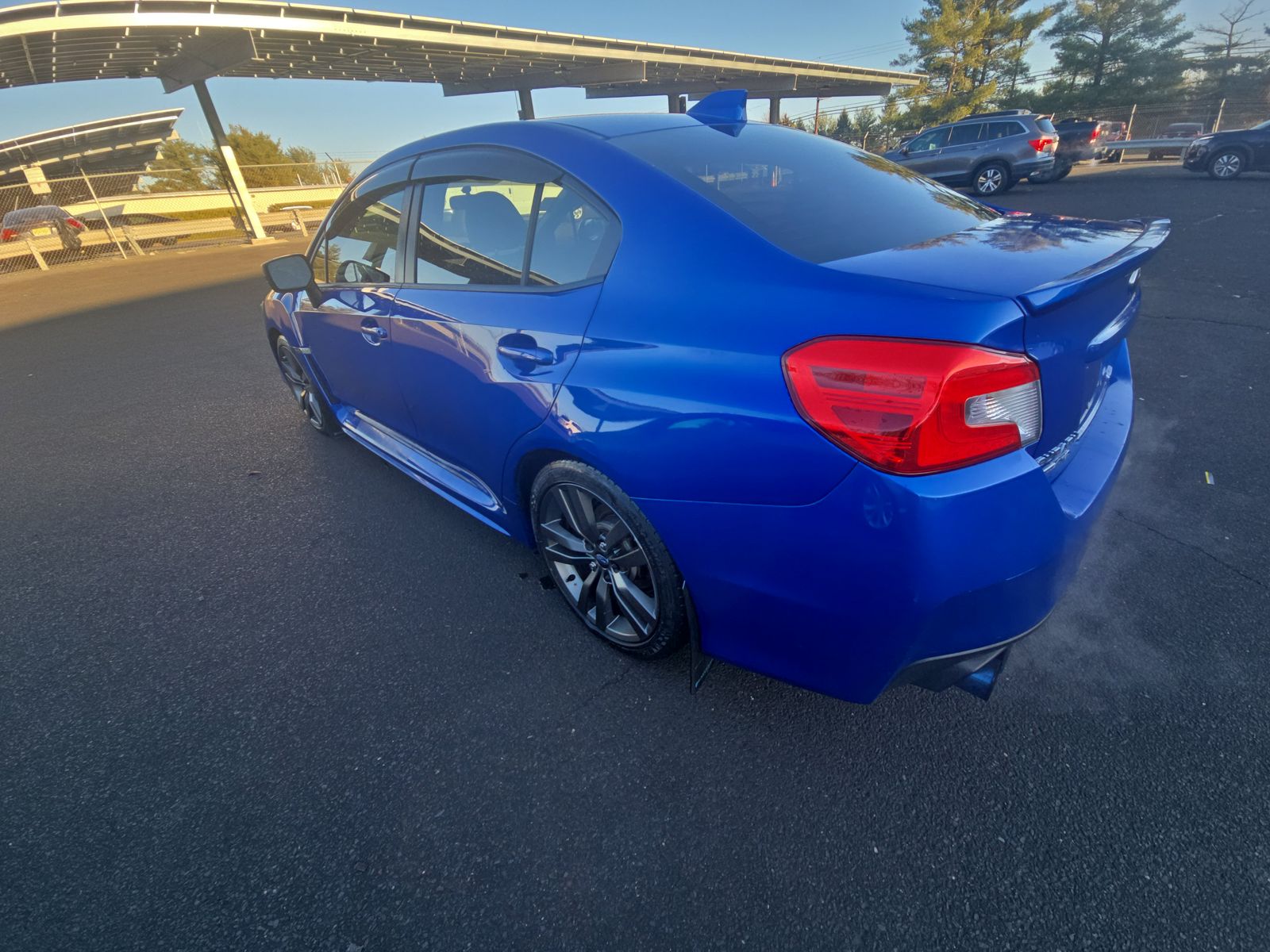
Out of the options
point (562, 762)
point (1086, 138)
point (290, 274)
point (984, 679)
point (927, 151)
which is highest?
point (290, 274)

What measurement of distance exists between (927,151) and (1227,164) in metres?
5.75

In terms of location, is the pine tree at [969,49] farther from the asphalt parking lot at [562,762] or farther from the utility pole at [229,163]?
the asphalt parking lot at [562,762]

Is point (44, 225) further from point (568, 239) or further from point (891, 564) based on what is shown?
point (891, 564)

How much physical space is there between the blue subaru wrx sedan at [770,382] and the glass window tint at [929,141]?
15149 millimetres

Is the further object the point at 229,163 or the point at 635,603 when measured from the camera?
the point at 229,163

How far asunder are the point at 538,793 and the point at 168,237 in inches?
961

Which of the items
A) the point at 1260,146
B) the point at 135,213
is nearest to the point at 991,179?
the point at 1260,146

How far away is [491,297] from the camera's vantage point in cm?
208

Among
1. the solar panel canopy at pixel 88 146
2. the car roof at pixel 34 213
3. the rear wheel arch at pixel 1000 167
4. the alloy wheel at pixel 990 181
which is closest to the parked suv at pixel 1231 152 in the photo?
the rear wheel arch at pixel 1000 167

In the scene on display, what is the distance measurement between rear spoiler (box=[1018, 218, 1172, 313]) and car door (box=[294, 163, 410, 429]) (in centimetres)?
230

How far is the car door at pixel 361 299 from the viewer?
2.67 metres

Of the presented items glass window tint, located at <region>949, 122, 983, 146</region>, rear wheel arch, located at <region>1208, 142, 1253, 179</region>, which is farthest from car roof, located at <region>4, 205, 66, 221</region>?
rear wheel arch, located at <region>1208, 142, 1253, 179</region>

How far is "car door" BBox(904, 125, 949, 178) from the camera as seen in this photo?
14.3 meters

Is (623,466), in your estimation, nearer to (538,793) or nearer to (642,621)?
(642,621)
